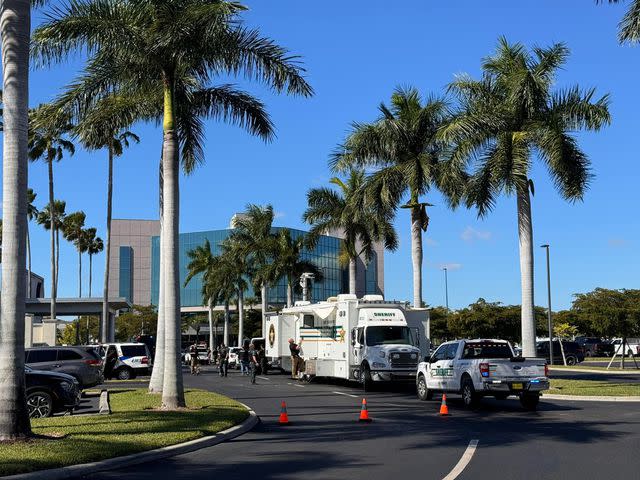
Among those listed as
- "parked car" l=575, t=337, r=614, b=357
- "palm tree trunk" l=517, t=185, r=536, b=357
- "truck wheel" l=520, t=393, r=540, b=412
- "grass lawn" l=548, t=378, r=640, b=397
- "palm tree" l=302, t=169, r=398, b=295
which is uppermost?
"palm tree" l=302, t=169, r=398, b=295

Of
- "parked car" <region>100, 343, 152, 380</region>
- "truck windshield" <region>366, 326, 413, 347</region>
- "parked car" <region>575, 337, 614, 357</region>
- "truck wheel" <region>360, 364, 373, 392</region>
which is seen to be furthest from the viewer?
"parked car" <region>575, 337, 614, 357</region>

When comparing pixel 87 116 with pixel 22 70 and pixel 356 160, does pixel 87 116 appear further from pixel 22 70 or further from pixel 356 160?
pixel 356 160

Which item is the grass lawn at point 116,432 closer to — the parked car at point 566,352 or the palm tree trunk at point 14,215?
the palm tree trunk at point 14,215

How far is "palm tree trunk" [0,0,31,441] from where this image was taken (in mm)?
12445

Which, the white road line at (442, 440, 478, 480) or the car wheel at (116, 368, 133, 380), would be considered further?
the car wheel at (116, 368, 133, 380)

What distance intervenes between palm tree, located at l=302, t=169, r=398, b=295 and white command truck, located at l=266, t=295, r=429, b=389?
9013 mm

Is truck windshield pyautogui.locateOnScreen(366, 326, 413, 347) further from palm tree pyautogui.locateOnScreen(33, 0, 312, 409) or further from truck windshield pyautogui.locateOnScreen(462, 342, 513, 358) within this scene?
palm tree pyautogui.locateOnScreen(33, 0, 312, 409)

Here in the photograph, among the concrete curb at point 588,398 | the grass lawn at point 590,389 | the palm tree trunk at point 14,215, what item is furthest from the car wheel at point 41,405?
the grass lawn at point 590,389

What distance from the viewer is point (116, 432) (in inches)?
562

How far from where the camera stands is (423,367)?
23734mm

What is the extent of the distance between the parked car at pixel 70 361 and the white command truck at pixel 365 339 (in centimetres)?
934

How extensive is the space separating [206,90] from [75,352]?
11.5 meters

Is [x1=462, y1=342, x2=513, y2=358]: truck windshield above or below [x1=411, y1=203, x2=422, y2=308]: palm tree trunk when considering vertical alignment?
below

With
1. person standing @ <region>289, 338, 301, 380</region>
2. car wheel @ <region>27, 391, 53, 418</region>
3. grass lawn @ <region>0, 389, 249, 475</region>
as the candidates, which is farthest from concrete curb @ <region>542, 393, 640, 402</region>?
car wheel @ <region>27, 391, 53, 418</region>
